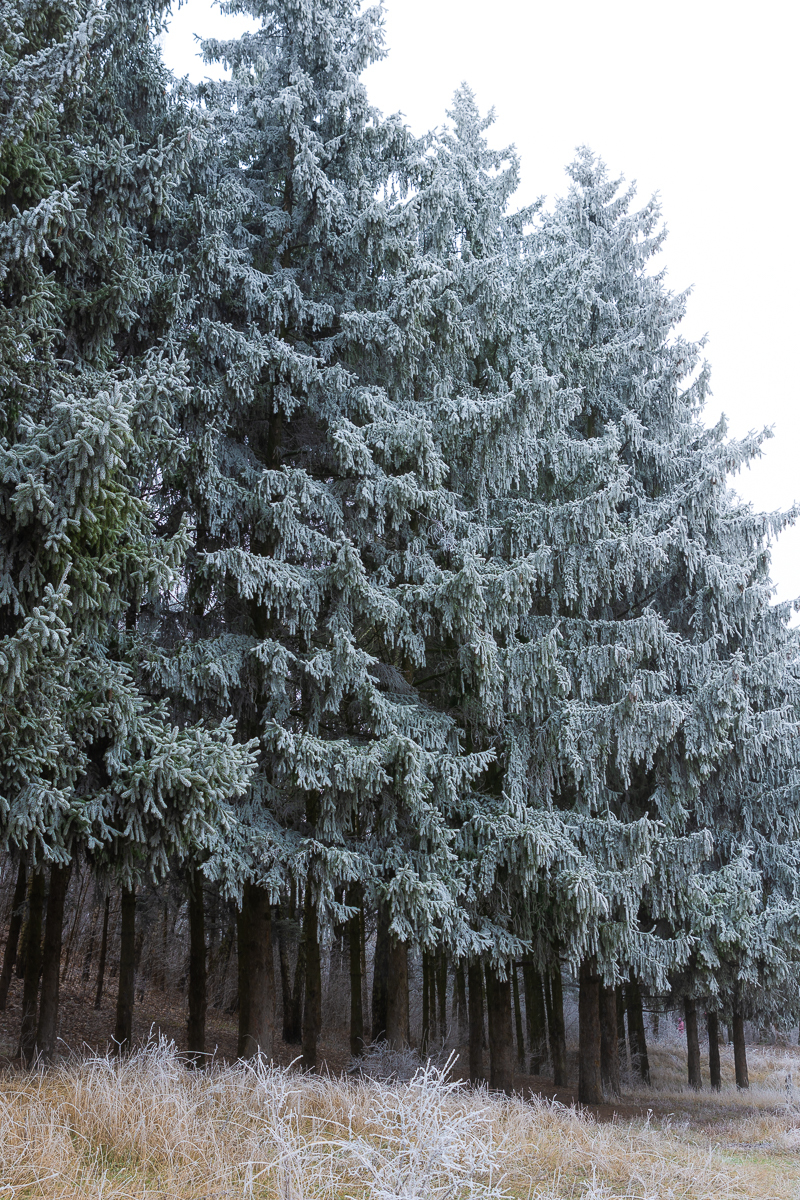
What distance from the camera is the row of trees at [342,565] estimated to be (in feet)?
19.9

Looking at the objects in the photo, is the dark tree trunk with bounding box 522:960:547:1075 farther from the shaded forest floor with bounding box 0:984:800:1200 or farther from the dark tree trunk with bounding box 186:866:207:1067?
the shaded forest floor with bounding box 0:984:800:1200

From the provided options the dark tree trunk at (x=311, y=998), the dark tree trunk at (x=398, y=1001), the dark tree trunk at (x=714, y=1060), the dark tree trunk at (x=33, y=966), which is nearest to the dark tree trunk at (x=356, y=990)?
the dark tree trunk at (x=311, y=998)

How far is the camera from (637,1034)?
691 inches

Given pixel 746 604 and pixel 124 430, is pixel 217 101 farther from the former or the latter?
pixel 746 604

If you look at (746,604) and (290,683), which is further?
(746,604)

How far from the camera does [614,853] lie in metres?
9.23

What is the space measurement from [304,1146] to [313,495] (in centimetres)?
628

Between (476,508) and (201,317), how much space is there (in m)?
3.98

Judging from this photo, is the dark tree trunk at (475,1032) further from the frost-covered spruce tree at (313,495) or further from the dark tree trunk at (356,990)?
the frost-covered spruce tree at (313,495)

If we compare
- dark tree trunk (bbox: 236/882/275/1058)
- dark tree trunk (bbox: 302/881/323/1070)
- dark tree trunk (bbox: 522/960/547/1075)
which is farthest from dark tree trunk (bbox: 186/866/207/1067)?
dark tree trunk (bbox: 522/960/547/1075)

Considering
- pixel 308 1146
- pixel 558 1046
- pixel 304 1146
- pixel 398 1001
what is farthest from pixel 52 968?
pixel 558 1046

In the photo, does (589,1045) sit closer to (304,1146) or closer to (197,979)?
(197,979)

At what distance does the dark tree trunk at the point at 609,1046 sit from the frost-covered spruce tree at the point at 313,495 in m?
5.05

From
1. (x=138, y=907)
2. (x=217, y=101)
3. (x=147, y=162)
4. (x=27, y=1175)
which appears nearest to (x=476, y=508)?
(x=147, y=162)
